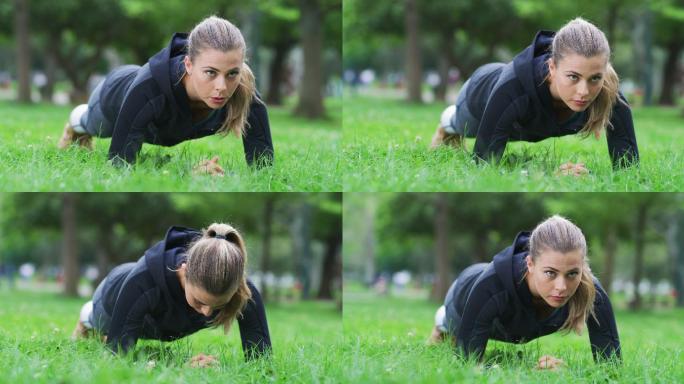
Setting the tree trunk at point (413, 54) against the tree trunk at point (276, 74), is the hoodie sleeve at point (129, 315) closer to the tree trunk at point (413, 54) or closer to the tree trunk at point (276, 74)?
the tree trunk at point (413, 54)

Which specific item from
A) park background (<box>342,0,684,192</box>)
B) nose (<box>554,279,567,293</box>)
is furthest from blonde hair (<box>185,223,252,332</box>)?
nose (<box>554,279,567,293</box>)

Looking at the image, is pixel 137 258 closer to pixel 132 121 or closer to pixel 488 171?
pixel 132 121

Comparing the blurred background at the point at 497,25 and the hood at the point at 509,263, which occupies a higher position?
the blurred background at the point at 497,25

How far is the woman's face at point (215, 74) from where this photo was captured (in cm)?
605

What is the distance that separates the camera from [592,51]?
19.6 ft

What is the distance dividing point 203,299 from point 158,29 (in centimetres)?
2541

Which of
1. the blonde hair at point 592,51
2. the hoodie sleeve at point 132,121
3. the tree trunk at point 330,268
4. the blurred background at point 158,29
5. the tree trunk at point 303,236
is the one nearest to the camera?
the blonde hair at point 592,51

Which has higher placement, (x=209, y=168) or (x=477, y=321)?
(x=209, y=168)

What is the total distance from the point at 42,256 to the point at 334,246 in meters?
23.1

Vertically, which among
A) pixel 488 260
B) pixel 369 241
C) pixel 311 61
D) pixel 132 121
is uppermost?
pixel 311 61

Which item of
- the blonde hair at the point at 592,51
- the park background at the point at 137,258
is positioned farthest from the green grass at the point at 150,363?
the blonde hair at the point at 592,51

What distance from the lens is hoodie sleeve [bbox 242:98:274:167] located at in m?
6.93

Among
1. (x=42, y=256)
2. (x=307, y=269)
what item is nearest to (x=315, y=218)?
(x=307, y=269)

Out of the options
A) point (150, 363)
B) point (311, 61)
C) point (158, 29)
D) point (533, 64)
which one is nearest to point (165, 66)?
point (150, 363)
